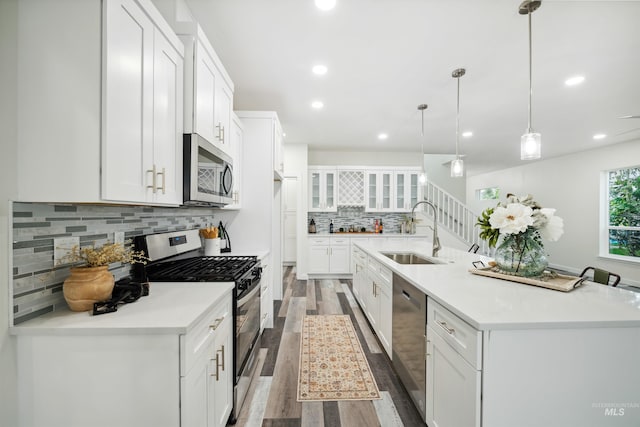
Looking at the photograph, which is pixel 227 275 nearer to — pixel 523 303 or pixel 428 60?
pixel 523 303

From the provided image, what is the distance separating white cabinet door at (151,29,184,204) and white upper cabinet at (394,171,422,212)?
486 cm

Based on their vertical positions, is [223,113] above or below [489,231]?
above

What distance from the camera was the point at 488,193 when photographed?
982cm

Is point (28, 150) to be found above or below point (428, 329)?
above

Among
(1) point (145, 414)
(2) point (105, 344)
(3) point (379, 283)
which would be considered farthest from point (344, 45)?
(1) point (145, 414)

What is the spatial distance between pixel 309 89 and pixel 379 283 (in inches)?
89.2

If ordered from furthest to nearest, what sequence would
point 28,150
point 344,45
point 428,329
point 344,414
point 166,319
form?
1. point 344,45
2. point 344,414
3. point 428,329
4. point 166,319
5. point 28,150

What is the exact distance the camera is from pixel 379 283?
2.61 m

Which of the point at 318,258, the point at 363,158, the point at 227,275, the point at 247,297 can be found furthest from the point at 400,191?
the point at 227,275

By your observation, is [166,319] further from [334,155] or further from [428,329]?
[334,155]

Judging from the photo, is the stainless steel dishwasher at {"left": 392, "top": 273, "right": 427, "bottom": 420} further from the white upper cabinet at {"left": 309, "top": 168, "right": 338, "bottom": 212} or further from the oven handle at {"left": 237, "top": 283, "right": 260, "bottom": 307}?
the white upper cabinet at {"left": 309, "top": 168, "right": 338, "bottom": 212}

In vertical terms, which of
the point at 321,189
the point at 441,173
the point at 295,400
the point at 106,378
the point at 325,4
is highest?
the point at 325,4

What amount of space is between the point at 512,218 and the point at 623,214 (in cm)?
619

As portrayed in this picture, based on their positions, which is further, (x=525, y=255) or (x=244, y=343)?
(x=244, y=343)
